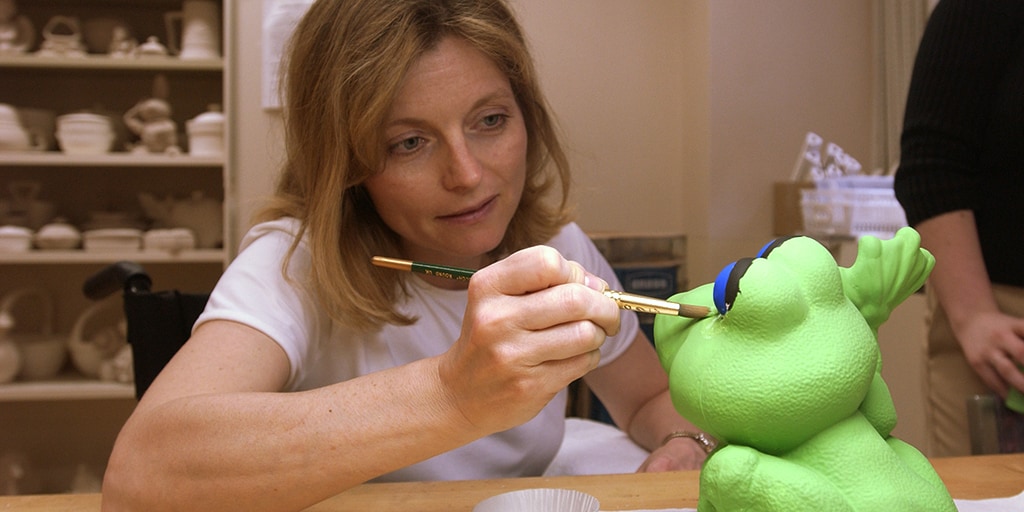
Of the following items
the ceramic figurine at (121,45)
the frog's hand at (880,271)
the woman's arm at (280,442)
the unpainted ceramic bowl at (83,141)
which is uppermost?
the ceramic figurine at (121,45)

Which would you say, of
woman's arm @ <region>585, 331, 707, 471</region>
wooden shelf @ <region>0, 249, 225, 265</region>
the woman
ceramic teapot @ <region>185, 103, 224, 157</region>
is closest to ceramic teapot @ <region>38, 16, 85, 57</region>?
ceramic teapot @ <region>185, 103, 224, 157</region>

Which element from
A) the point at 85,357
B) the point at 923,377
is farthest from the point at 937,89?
the point at 85,357

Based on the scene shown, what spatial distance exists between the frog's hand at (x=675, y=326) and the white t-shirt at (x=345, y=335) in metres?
0.45

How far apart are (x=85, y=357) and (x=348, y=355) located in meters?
1.73

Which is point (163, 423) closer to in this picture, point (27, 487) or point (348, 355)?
point (348, 355)

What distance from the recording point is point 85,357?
2328 millimetres

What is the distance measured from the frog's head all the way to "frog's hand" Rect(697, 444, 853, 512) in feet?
0.08

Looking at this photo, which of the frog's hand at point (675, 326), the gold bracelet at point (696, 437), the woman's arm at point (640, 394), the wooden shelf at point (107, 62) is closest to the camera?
the frog's hand at point (675, 326)

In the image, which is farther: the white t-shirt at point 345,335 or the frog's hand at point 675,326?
the white t-shirt at point 345,335

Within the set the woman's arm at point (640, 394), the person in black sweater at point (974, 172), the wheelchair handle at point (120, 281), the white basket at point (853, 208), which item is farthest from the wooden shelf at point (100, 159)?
the person in black sweater at point (974, 172)

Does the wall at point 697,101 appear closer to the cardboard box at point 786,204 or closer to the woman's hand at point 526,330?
the cardboard box at point 786,204

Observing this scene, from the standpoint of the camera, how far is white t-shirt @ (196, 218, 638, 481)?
88 cm

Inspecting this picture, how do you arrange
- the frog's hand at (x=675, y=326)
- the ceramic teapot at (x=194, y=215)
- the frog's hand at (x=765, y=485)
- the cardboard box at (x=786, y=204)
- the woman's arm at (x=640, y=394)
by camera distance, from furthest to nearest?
the ceramic teapot at (x=194, y=215), the cardboard box at (x=786, y=204), the woman's arm at (x=640, y=394), the frog's hand at (x=675, y=326), the frog's hand at (x=765, y=485)

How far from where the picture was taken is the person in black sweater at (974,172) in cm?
110
